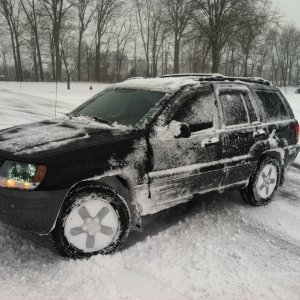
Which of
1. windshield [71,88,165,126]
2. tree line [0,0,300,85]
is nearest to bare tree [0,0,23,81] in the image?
tree line [0,0,300,85]

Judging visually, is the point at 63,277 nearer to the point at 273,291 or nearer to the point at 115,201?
the point at 115,201

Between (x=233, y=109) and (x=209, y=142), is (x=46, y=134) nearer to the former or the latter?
(x=209, y=142)

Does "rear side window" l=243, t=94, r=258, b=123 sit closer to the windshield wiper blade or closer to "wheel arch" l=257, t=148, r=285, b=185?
"wheel arch" l=257, t=148, r=285, b=185

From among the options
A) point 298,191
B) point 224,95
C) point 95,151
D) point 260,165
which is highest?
point 224,95

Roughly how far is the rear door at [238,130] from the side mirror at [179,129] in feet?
2.48

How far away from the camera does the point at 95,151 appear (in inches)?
151

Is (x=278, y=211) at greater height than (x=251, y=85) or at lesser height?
lesser

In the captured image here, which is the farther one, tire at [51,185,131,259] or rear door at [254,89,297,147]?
rear door at [254,89,297,147]

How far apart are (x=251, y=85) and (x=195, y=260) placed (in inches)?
113

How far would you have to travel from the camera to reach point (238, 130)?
17.2 feet

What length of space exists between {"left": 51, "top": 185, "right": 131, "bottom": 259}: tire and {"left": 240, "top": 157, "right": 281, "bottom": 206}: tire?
2300 mm

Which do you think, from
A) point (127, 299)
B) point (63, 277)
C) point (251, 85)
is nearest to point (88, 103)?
point (251, 85)

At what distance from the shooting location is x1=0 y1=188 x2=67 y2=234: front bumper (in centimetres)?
353

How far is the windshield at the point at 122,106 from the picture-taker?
4.59 m
